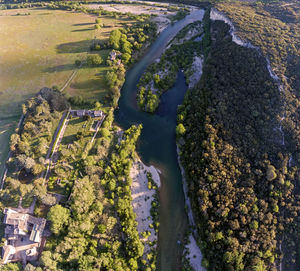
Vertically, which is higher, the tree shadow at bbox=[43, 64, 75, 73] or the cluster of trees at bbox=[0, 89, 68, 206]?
the tree shadow at bbox=[43, 64, 75, 73]

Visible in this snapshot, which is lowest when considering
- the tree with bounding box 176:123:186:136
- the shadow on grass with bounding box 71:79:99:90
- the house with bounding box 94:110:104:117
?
the tree with bounding box 176:123:186:136

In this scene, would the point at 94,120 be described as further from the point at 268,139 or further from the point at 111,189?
the point at 268,139

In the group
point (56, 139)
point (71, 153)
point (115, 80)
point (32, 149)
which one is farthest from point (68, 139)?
point (115, 80)

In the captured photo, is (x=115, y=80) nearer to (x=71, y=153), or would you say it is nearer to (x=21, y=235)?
(x=71, y=153)

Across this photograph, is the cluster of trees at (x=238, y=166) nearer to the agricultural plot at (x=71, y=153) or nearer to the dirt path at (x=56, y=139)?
the agricultural plot at (x=71, y=153)

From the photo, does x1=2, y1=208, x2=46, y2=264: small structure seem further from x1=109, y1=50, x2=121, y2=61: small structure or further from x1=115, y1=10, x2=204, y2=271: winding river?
x1=109, y1=50, x2=121, y2=61: small structure

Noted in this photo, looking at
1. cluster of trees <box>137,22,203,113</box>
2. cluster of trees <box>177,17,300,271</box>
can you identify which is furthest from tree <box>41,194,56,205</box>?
cluster of trees <box>137,22,203,113</box>

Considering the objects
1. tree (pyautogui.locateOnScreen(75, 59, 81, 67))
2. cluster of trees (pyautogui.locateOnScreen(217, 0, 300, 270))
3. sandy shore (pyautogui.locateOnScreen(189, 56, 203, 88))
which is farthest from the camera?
tree (pyautogui.locateOnScreen(75, 59, 81, 67))
